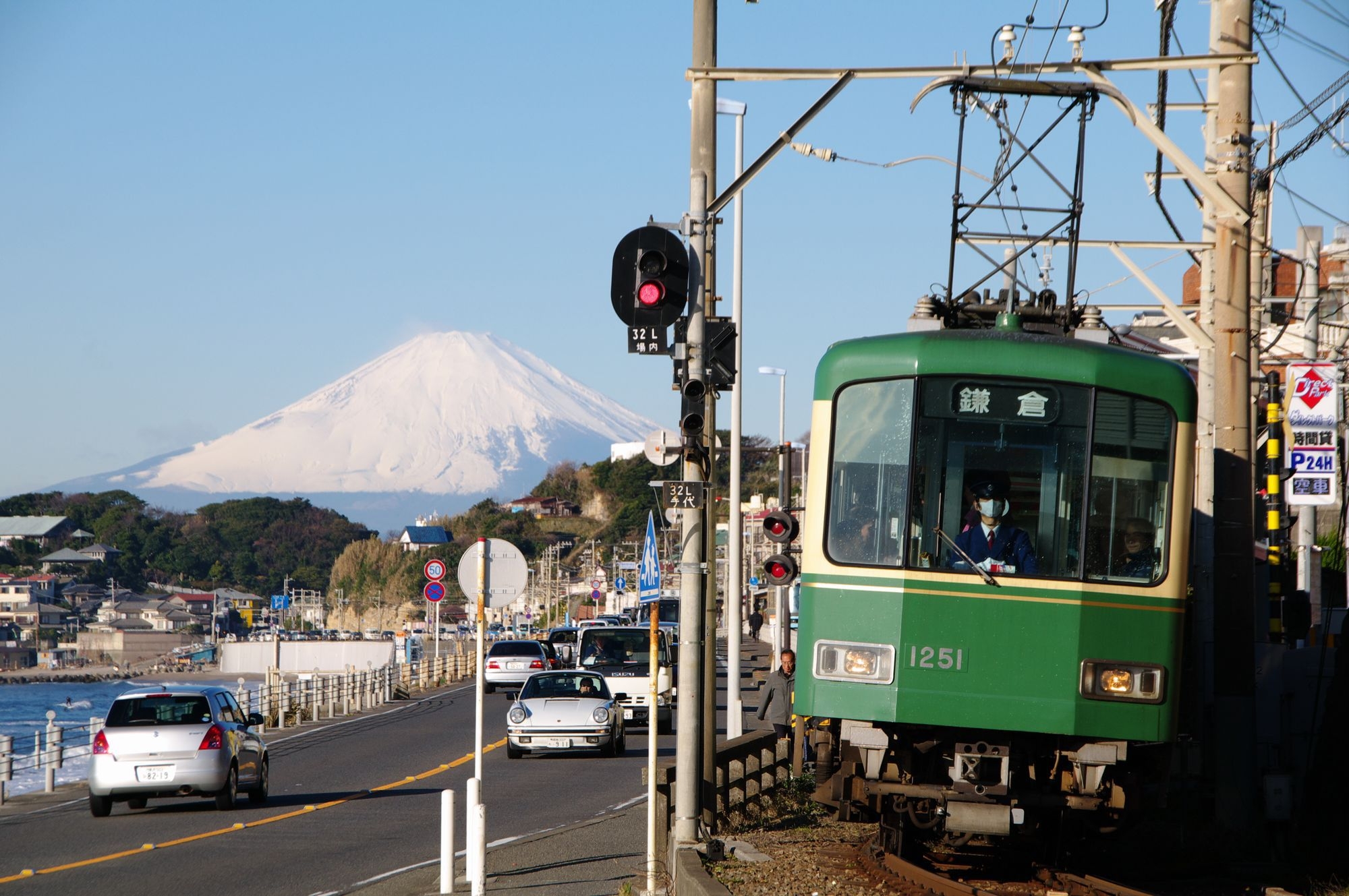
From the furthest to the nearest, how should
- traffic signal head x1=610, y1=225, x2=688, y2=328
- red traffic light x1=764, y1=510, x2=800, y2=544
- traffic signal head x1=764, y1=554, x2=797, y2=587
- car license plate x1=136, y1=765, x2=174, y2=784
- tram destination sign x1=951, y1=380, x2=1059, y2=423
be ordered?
car license plate x1=136, y1=765, x2=174, y2=784 < traffic signal head x1=764, y1=554, x2=797, y2=587 < red traffic light x1=764, y1=510, x2=800, y2=544 < traffic signal head x1=610, y1=225, x2=688, y2=328 < tram destination sign x1=951, y1=380, x2=1059, y2=423

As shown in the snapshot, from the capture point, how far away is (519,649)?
1689 inches

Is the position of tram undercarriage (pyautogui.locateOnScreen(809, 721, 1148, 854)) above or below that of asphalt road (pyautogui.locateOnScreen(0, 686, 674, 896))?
above

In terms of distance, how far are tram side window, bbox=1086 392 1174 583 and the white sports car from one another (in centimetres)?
1513

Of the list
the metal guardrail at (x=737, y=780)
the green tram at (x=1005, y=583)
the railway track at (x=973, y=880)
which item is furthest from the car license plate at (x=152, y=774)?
the green tram at (x=1005, y=583)

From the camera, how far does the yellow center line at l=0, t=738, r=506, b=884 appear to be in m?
13.7

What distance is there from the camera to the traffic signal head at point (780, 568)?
1658 centimetres

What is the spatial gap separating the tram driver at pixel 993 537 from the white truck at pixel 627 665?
17799 millimetres

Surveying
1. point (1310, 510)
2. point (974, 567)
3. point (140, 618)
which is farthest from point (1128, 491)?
point (140, 618)

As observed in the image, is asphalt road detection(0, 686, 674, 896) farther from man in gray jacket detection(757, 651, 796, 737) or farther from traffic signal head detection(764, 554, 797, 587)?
traffic signal head detection(764, 554, 797, 587)

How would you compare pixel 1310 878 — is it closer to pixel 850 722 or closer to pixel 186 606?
pixel 850 722

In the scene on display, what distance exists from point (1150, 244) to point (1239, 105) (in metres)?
4.10

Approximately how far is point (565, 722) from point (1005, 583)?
49.4ft

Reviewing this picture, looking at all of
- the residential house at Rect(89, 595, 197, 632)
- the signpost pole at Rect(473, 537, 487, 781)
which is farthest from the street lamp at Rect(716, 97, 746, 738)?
the residential house at Rect(89, 595, 197, 632)

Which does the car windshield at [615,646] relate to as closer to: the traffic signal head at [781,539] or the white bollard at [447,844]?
the traffic signal head at [781,539]
